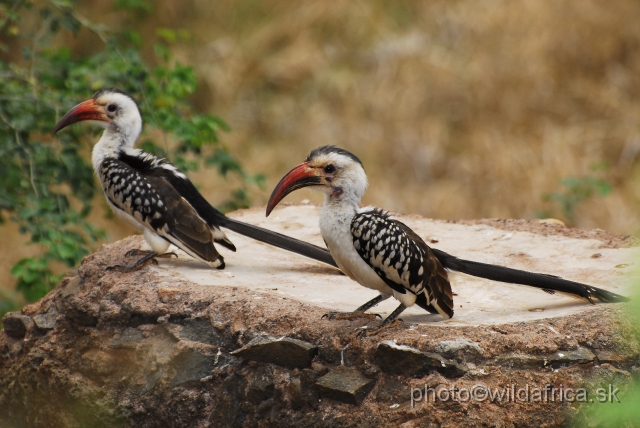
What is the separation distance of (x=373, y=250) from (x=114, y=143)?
88.5 inches

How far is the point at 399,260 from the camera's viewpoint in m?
3.62

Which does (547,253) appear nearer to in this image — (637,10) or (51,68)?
(51,68)

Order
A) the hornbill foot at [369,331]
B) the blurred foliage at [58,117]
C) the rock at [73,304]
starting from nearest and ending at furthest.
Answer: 1. the hornbill foot at [369,331]
2. the rock at [73,304]
3. the blurred foliage at [58,117]

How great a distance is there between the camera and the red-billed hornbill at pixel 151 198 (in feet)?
15.4

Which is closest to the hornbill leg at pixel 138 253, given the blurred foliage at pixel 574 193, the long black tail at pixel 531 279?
the long black tail at pixel 531 279

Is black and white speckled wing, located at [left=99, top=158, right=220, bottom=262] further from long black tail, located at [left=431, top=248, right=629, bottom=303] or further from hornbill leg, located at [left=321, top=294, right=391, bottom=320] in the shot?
long black tail, located at [left=431, top=248, right=629, bottom=303]

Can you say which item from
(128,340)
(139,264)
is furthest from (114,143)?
(128,340)

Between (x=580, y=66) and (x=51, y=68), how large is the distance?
664 centimetres

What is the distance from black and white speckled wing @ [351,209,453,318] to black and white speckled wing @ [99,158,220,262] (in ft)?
4.10

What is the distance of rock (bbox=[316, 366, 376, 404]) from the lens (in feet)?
11.4

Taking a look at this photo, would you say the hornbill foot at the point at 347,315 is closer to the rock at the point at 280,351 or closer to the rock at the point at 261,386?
the rock at the point at 280,351

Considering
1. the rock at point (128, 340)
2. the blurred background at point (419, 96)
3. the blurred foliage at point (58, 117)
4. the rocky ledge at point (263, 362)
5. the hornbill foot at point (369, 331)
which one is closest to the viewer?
the rocky ledge at point (263, 362)

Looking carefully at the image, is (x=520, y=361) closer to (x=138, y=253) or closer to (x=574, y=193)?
(x=138, y=253)

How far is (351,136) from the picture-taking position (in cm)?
1000
